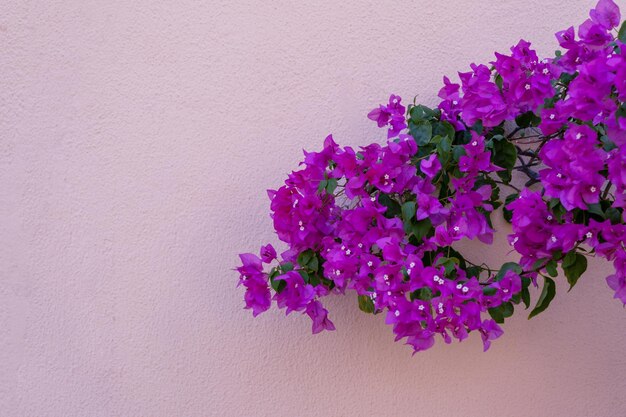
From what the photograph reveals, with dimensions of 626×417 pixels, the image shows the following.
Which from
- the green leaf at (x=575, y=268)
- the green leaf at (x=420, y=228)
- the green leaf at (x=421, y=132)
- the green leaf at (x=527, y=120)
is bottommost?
the green leaf at (x=575, y=268)

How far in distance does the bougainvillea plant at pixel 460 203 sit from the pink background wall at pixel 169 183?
14cm

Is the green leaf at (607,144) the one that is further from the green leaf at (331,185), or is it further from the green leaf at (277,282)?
the green leaf at (277,282)

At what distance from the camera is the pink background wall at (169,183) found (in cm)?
125

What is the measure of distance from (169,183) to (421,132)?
0.49m

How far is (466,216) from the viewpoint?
1.09m

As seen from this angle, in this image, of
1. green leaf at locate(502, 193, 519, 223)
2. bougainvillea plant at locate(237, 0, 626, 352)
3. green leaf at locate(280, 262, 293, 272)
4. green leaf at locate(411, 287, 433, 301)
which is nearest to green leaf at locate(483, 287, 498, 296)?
bougainvillea plant at locate(237, 0, 626, 352)

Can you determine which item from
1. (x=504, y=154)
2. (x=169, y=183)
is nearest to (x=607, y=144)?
(x=504, y=154)

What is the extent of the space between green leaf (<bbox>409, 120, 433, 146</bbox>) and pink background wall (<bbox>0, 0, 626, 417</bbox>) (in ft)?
0.51

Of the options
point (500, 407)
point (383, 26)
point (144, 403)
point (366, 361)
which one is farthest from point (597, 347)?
point (144, 403)

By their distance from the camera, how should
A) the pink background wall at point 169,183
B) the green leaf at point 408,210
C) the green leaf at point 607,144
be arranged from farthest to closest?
the pink background wall at point 169,183 → the green leaf at point 408,210 → the green leaf at point 607,144

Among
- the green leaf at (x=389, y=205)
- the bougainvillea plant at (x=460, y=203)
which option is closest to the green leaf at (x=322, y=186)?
the bougainvillea plant at (x=460, y=203)

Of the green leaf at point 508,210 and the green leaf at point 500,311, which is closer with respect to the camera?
the green leaf at point 500,311

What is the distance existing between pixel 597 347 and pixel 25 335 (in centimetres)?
118

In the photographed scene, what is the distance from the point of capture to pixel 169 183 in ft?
4.14
